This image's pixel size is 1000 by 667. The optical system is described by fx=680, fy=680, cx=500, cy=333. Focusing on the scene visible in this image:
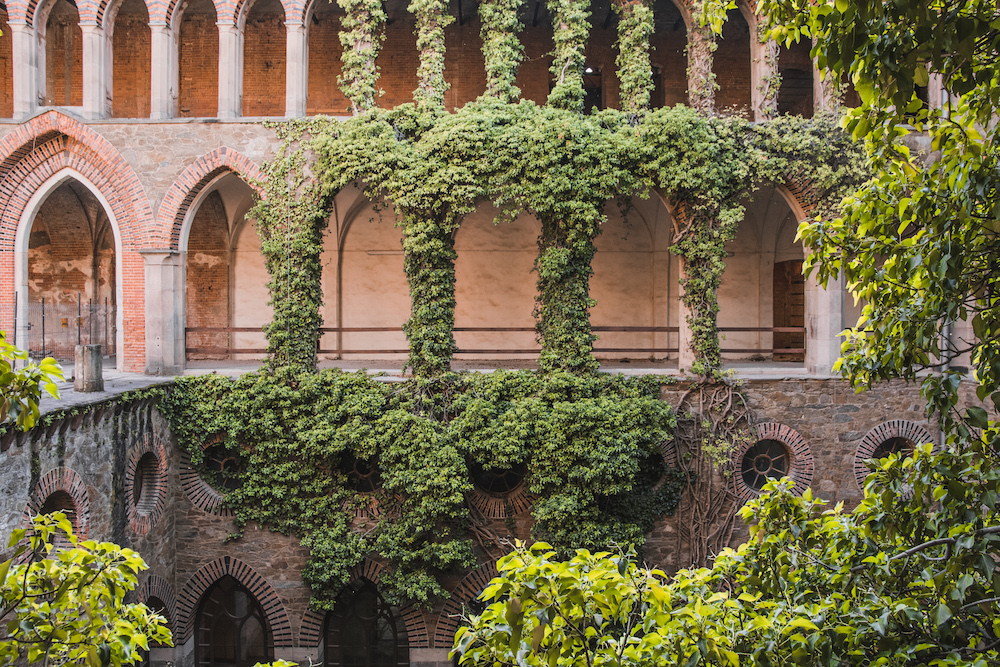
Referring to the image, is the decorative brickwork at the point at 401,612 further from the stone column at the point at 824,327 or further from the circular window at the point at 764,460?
the stone column at the point at 824,327

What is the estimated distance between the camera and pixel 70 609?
12.6ft

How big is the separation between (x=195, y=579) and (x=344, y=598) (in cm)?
232

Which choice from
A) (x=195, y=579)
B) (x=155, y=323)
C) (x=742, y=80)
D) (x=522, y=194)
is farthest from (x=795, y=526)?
(x=742, y=80)

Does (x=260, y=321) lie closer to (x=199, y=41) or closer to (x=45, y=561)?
(x=199, y=41)

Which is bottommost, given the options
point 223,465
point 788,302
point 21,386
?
point 223,465

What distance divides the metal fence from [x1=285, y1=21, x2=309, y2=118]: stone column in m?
7.27

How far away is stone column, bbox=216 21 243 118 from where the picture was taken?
11281mm

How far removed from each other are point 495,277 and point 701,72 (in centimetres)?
610

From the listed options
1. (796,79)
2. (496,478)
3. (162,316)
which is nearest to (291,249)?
(162,316)

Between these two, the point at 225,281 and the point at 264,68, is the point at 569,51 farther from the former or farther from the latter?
the point at 225,281

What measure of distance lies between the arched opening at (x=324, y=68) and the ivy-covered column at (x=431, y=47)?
3.75m

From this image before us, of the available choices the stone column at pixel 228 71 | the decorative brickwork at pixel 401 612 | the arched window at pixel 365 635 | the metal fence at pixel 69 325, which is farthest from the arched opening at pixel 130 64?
the arched window at pixel 365 635

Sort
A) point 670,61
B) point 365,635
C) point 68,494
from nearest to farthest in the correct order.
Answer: point 68,494 → point 365,635 → point 670,61

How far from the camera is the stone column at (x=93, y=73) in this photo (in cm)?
1128
